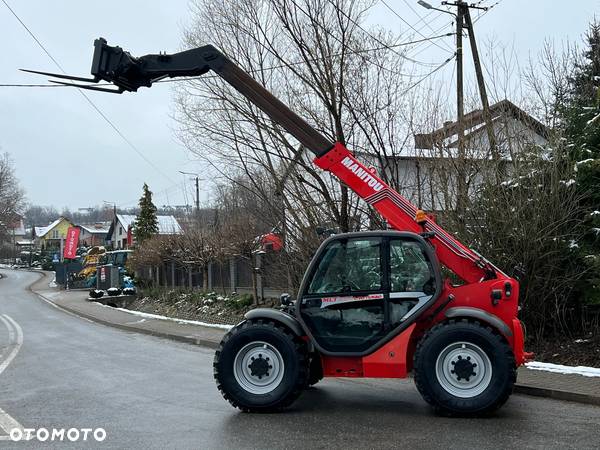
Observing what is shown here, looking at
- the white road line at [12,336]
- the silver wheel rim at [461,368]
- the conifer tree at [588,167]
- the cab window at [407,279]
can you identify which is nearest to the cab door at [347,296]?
the cab window at [407,279]

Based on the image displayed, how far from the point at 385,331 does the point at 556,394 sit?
2.62 meters

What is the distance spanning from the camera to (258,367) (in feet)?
23.7

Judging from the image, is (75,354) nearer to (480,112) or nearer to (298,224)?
(298,224)

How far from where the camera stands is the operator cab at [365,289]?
7117 mm

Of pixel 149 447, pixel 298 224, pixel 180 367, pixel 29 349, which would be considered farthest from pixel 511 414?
pixel 29 349

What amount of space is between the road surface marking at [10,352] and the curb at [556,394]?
20.3 ft

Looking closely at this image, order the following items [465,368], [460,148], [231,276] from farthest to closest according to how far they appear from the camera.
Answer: [231,276] < [460,148] < [465,368]

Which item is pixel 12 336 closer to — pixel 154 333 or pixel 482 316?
pixel 154 333

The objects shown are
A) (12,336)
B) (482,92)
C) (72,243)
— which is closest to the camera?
(482,92)

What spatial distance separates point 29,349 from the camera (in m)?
13.7

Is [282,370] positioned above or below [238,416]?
above

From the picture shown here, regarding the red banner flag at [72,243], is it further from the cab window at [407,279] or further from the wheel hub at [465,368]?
the wheel hub at [465,368]

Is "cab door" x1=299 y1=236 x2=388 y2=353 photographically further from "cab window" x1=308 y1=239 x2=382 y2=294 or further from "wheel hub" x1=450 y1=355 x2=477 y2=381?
"wheel hub" x1=450 y1=355 x2=477 y2=381

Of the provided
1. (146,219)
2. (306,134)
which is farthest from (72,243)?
(306,134)
